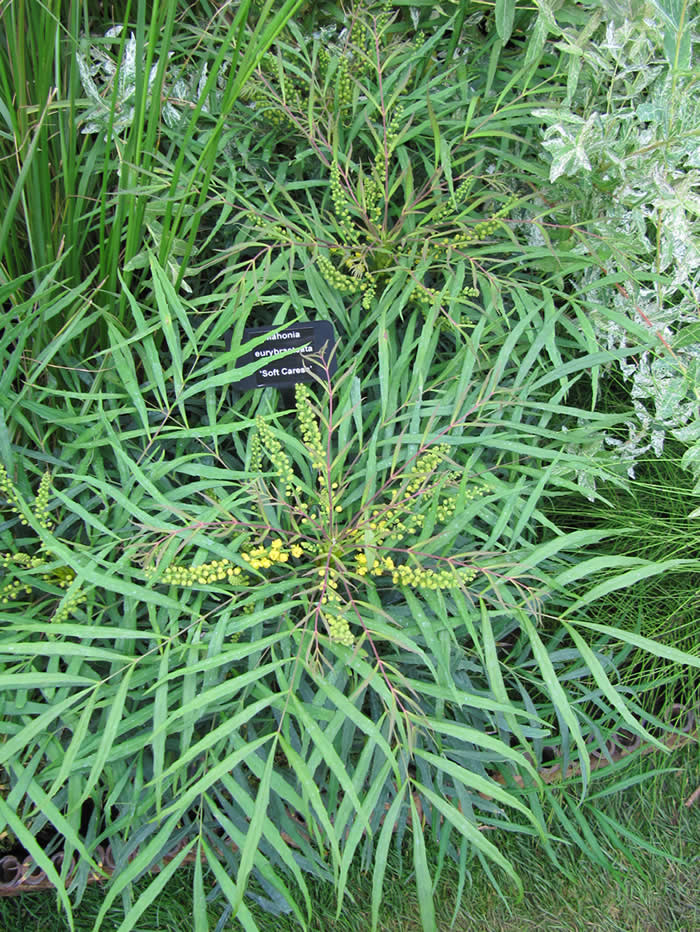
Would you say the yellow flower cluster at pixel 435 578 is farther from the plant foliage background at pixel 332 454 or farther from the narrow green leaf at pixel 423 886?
the narrow green leaf at pixel 423 886

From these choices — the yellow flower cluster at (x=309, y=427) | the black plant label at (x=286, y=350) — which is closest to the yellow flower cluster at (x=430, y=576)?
the yellow flower cluster at (x=309, y=427)

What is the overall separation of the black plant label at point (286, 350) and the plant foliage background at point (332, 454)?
2cm

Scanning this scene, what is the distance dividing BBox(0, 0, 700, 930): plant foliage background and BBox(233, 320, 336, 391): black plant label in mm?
22

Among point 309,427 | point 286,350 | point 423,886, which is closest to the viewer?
point 423,886

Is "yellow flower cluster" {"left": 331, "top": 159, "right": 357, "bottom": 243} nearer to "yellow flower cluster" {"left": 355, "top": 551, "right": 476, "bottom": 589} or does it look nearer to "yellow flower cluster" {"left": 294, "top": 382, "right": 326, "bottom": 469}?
"yellow flower cluster" {"left": 294, "top": 382, "right": 326, "bottom": 469}

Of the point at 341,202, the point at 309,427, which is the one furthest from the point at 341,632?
the point at 341,202

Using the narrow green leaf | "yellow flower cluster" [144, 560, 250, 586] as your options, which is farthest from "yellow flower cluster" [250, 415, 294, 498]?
the narrow green leaf

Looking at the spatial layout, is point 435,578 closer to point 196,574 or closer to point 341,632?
point 341,632

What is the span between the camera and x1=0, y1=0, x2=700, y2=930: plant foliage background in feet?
2.36

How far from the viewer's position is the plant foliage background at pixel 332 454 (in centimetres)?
72

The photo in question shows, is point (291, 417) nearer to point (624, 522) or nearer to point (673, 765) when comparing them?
point (624, 522)

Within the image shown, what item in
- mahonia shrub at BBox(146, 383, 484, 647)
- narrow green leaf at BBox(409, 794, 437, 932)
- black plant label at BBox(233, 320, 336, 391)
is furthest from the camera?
black plant label at BBox(233, 320, 336, 391)

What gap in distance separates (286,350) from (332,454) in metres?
0.15

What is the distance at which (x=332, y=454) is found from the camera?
0.93 metres
